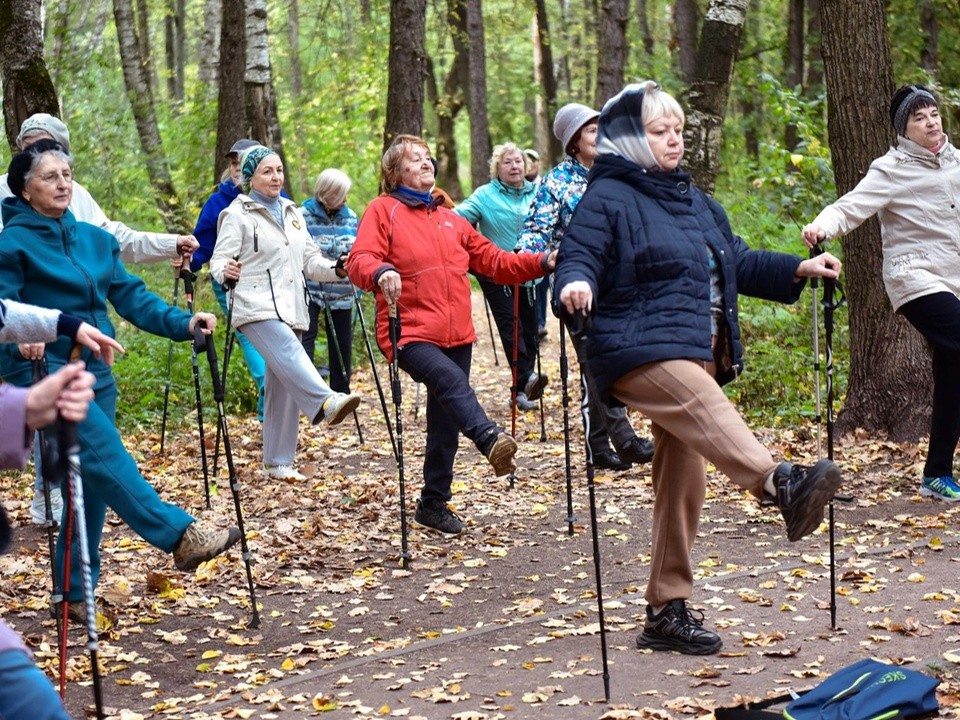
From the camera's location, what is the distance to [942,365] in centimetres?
816

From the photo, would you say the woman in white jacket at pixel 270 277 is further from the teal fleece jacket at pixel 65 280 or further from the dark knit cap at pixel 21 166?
the dark knit cap at pixel 21 166

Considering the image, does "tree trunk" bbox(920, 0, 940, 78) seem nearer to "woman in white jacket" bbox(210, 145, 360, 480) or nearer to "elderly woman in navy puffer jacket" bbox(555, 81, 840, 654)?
"woman in white jacket" bbox(210, 145, 360, 480)

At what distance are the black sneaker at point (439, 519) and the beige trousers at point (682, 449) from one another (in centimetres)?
269

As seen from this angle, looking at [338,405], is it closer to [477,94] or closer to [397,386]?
[397,386]

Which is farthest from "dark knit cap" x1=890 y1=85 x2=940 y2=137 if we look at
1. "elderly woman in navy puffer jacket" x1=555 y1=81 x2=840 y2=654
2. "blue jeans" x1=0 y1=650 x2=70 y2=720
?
"blue jeans" x1=0 y1=650 x2=70 y2=720

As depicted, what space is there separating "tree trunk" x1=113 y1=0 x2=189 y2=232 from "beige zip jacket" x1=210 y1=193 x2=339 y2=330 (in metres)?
9.46

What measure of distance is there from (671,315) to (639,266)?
9.6 inches

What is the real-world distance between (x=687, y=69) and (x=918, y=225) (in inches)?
720

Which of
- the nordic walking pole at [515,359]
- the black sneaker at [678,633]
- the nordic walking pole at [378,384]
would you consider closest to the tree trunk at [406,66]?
the nordic walking pole at [378,384]

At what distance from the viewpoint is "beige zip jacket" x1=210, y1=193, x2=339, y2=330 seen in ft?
30.3

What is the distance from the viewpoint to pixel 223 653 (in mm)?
6277

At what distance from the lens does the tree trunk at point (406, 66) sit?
15.4 m

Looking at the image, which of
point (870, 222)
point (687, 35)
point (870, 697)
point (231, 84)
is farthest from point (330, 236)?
point (687, 35)

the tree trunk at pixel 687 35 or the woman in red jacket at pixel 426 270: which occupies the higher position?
the tree trunk at pixel 687 35
